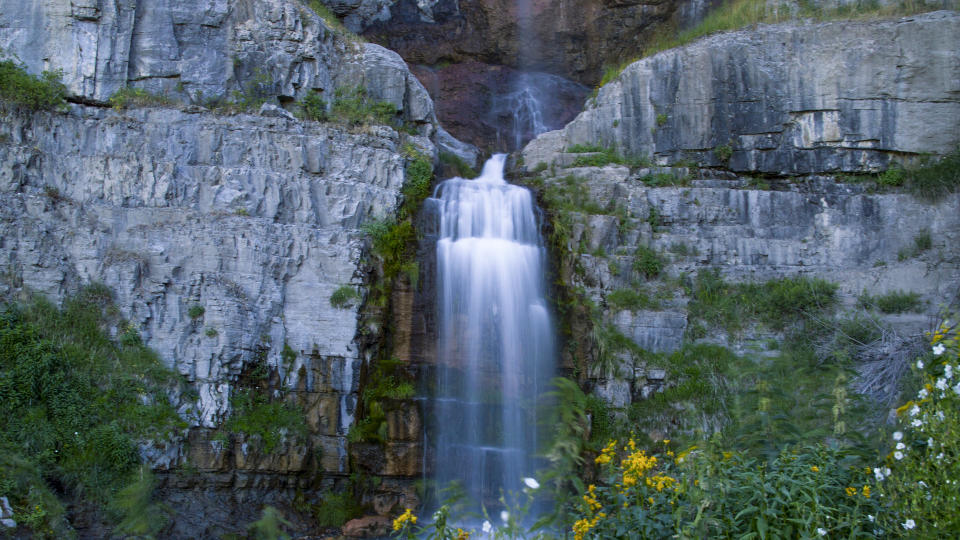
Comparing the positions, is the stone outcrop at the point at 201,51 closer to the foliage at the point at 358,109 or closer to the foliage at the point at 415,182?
the foliage at the point at 358,109

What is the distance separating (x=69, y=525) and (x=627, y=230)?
37.2 ft

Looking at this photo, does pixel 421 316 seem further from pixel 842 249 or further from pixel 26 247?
pixel 842 249

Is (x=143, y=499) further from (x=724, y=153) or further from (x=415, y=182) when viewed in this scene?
(x=724, y=153)

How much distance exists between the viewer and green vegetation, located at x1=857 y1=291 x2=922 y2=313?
13820 millimetres

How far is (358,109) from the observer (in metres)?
15.9

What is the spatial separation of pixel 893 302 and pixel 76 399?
49.7 feet

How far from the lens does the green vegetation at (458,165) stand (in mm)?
16906

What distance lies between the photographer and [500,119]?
70.9 ft

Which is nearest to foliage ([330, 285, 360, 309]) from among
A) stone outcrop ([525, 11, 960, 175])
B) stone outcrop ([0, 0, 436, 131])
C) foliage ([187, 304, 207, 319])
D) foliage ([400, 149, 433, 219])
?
foliage ([400, 149, 433, 219])

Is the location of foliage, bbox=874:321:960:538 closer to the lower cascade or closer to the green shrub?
the lower cascade

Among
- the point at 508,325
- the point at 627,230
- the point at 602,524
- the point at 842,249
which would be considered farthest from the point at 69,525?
the point at 842,249

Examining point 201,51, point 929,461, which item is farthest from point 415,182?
point 929,461

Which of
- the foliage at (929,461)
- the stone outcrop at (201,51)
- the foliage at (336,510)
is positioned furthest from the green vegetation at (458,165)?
the foliage at (929,461)

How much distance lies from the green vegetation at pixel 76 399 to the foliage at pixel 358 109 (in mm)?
6453
